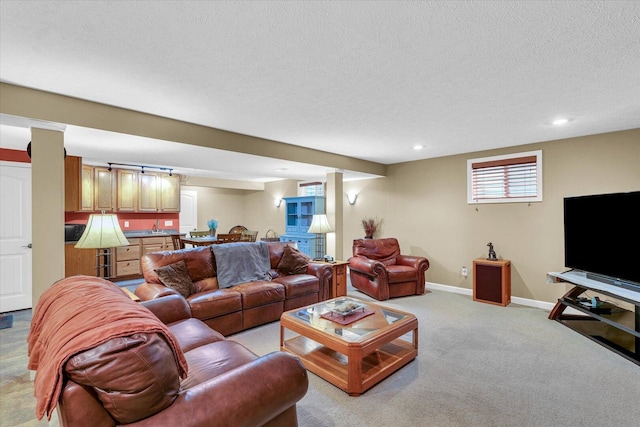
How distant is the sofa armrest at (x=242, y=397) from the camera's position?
1.18 metres

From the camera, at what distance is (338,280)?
4.61 meters

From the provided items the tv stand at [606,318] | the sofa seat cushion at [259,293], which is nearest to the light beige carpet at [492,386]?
the tv stand at [606,318]

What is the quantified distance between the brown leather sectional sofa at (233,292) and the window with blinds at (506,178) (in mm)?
2862

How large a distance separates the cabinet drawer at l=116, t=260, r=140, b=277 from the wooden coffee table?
453cm

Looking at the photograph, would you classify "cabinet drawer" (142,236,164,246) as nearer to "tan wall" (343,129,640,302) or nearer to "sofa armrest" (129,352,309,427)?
"tan wall" (343,129,640,302)

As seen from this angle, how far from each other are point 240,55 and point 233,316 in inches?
102

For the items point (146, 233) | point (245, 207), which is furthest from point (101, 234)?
point (245, 207)

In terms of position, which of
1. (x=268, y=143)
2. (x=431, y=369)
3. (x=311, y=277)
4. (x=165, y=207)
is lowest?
(x=431, y=369)

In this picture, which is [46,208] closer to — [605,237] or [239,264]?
[239,264]

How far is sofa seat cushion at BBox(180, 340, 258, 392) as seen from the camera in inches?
64.9

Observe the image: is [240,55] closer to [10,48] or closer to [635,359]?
[10,48]

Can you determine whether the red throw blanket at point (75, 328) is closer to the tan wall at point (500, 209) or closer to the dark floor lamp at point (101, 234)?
the dark floor lamp at point (101, 234)

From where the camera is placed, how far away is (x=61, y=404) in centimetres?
106

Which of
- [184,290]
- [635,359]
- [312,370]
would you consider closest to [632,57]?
[635,359]
